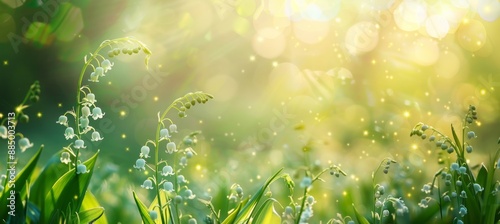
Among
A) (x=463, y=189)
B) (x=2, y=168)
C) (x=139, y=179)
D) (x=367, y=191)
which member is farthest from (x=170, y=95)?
(x=463, y=189)

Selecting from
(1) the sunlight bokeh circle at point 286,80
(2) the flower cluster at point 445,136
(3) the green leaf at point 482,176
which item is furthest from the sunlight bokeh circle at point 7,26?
(3) the green leaf at point 482,176

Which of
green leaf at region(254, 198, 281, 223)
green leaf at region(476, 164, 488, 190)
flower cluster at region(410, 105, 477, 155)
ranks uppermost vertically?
flower cluster at region(410, 105, 477, 155)

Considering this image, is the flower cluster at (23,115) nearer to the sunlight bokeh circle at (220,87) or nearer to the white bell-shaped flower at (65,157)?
the white bell-shaped flower at (65,157)

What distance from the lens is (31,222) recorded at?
2141 millimetres

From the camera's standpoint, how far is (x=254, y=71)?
538cm

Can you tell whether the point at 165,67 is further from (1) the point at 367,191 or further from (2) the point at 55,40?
(1) the point at 367,191

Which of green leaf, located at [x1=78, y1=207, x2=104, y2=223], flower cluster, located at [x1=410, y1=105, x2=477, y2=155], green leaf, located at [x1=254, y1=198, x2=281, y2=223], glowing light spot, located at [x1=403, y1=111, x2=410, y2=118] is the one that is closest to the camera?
green leaf, located at [x1=78, y1=207, x2=104, y2=223]

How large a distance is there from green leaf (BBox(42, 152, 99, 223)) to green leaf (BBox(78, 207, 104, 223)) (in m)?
0.07

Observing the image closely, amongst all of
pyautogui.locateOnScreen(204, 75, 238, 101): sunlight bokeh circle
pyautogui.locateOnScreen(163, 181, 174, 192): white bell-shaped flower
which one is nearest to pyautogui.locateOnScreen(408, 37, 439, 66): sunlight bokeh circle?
pyautogui.locateOnScreen(204, 75, 238, 101): sunlight bokeh circle

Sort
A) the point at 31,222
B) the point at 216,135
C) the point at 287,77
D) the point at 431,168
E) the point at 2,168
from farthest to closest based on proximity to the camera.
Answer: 1. the point at 287,77
2. the point at 216,135
3. the point at 431,168
4. the point at 2,168
5. the point at 31,222

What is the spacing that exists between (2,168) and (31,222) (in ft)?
4.02

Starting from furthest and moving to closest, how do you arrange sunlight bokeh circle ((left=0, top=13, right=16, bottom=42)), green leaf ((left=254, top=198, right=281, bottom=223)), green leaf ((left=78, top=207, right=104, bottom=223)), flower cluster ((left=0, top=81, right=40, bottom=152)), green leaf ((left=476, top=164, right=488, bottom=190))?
1. sunlight bokeh circle ((left=0, top=13, right=16, bottom=42))
2. green leaf ((left=476, top=164, right=488, bottom=190))
3. green leaf ((left=254, top=198, right=281, bottom=223))
4. green leaf ((left=78, top=207, right=104, bottom=223))
5. flower cluster ((left=0, top=81, right=40, bottom=152))

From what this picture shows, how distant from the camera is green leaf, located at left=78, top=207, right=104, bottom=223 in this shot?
229 centimetres

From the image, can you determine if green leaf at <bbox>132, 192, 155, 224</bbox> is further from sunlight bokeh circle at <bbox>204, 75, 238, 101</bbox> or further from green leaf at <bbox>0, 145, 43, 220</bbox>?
sunlight bokeh circle at <bbox>204, 75, 238, 101</bbox>
